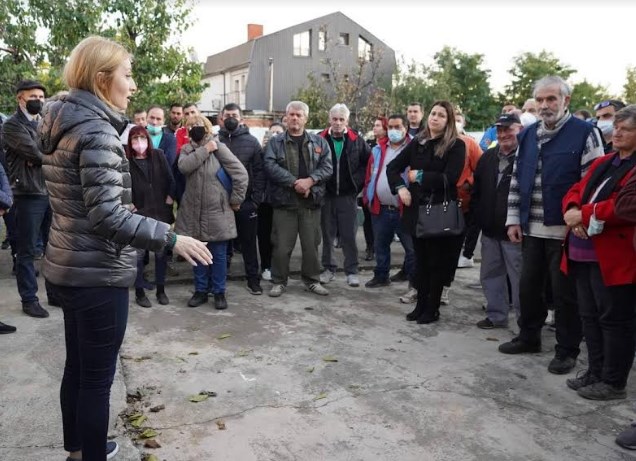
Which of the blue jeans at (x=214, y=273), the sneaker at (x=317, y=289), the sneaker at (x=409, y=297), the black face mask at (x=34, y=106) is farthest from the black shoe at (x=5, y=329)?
the sneaker at (x=409, y=297)

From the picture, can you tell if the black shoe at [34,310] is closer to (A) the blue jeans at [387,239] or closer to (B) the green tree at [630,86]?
(A) the blue jeans at [387,239]

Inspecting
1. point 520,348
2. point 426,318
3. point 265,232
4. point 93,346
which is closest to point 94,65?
point 93,346

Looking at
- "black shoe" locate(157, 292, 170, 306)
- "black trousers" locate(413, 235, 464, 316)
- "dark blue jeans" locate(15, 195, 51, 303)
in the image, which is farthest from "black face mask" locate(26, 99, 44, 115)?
A: "black trousers" locate(413, 235, 464, 316)

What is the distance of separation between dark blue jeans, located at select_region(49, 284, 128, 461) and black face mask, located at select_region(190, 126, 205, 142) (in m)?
3.53

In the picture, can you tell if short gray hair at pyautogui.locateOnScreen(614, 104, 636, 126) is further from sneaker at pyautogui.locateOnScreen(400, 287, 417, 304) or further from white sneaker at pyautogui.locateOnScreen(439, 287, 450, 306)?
sneaker at pyautogui.locateOnScreen(400, 287, 417, 304)

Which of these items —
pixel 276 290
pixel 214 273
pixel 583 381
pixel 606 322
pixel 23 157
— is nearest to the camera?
pixel 606 322

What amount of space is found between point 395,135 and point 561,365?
3.30 meters

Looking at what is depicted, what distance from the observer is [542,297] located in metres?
4.82

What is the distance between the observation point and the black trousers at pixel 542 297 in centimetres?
452

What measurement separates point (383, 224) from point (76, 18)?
798cm

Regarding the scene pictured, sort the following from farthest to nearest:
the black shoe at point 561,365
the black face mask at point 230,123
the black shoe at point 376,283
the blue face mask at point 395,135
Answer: the black shoe at point 376,283, the blue face mask at point 395,135, the black face mask at point 230,123, the black shoe at point 561,365

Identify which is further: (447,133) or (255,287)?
(255,287)

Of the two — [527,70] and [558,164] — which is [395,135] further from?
[527,70]

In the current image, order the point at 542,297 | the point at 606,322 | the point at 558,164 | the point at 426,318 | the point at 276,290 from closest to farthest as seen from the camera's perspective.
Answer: the point at 606,322 < the point at 558,164 < the point at 542,297 < the point at 426,318 < the point at 276,290
